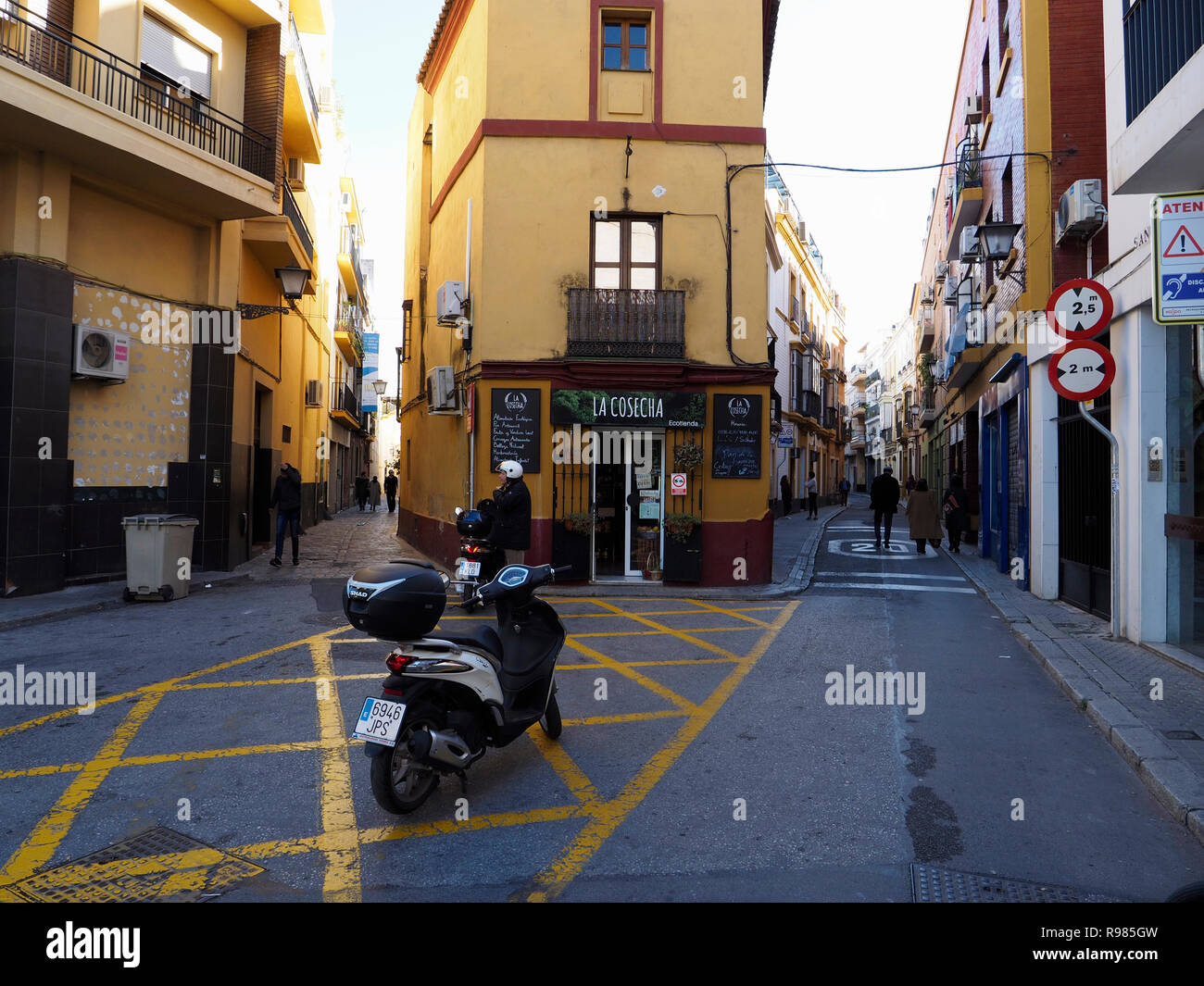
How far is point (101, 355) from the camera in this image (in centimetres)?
1173

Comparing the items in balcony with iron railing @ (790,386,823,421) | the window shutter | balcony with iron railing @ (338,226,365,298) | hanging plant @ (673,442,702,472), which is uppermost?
balcony with iron railing @ (338,226,365,298)

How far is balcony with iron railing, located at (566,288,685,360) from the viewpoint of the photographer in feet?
43.3

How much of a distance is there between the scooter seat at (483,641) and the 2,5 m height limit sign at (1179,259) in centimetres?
423

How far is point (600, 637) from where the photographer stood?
29.0 feet

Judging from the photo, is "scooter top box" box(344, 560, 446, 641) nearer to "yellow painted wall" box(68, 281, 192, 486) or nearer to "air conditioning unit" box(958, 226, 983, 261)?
"yellow painted wall" box(68, 281, 192, 486)

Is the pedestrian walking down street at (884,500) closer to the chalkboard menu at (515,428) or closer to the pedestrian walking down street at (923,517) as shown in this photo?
the pedestrian walking down street at (923,517)

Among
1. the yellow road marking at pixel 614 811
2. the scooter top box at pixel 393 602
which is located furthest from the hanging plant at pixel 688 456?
the scooter top box at pixel 393 602

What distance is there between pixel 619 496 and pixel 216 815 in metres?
9.96

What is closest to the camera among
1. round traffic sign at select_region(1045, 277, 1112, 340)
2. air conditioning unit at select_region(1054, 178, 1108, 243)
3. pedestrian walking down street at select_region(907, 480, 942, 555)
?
round traffic sign at select_region(1045, 277, 1112, 340)

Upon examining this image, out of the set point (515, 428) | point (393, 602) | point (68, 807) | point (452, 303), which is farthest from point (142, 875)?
point (452, 303)

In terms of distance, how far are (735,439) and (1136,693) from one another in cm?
764

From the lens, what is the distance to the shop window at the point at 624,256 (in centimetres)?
1355

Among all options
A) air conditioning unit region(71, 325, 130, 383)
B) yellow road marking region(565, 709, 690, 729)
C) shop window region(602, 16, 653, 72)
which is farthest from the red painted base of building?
shop window region(602, 16, 653, 72)

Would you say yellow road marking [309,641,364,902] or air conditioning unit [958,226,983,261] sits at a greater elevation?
air conditioning unit [958,226,983,261]
